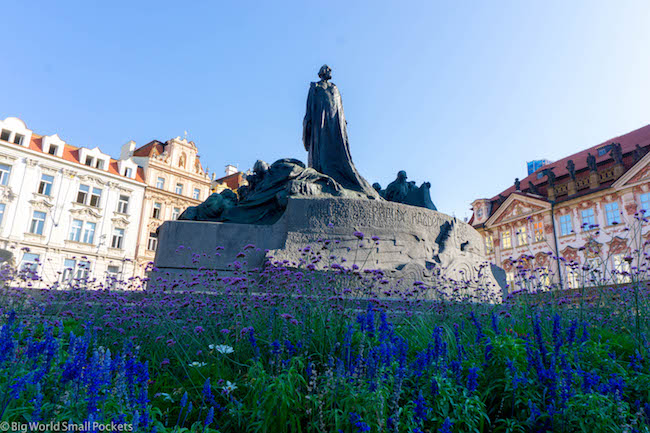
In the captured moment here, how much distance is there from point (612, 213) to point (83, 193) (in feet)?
Answer: 124

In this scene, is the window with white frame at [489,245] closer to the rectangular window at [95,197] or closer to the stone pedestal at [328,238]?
the rectangular window at [95,197]

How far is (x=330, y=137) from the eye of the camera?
8.95 m

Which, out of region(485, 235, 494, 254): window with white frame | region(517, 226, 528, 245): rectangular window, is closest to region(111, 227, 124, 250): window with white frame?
region(485, 235, 494, 254): window with white frame

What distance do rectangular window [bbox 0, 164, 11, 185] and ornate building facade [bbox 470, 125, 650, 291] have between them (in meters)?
33.2

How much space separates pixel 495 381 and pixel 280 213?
523 cm

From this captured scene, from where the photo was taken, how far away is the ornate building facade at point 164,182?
35.9 meters

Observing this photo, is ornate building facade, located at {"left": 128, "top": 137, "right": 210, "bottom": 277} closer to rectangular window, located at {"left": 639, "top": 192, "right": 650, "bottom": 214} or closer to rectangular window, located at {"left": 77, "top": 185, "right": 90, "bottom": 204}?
rectangular window, located at {"left": 77, "top": 185, "right": 90, "bottom": 204}

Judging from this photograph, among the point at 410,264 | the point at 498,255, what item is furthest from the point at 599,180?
the point at 410,264

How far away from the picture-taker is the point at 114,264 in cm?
3281

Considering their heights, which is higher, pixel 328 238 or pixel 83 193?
pixel 83 193

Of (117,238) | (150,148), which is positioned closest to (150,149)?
(150,148)

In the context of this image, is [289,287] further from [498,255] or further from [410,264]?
[498,255]

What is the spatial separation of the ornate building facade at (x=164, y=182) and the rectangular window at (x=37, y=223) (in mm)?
6579

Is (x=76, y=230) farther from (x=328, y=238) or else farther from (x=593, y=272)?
(x=593, y=272)
